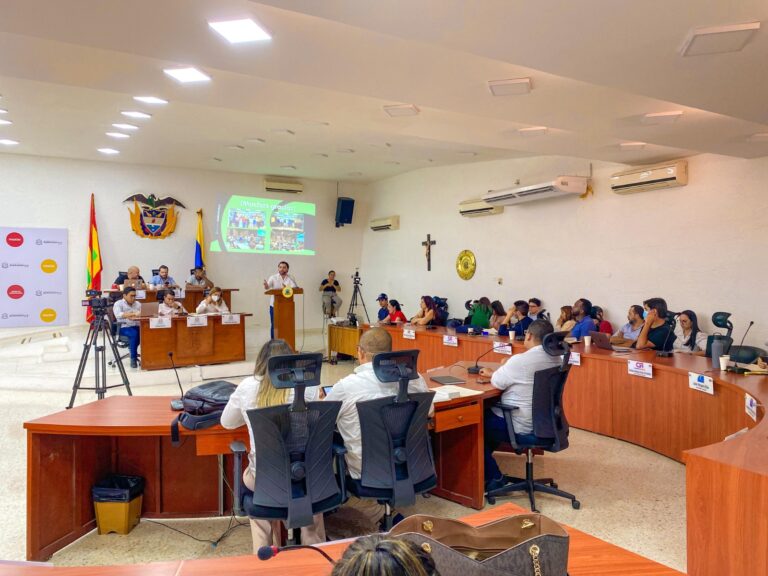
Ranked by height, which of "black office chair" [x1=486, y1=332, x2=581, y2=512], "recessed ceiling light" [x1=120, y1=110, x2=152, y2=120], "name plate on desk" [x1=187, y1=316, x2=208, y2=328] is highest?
"recessed ceiling light" [x1=120, y1=110, x2=152, y2=120]

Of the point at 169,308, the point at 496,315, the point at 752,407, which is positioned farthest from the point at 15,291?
the point at 752,407

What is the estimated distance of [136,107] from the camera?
6062 millimetres

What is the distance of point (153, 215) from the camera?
32.1 feet

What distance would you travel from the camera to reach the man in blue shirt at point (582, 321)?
5832 millimetres

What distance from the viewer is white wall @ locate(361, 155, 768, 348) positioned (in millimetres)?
5484

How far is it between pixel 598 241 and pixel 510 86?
411 centimetres

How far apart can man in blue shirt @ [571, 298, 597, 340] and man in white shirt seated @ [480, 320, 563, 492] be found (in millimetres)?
2528

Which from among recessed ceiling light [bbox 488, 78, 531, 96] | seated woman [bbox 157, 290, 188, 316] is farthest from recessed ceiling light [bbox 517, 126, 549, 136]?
seated woman [bbox 157, 290, 188, 316]

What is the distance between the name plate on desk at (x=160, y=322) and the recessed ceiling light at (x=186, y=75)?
3.91 m

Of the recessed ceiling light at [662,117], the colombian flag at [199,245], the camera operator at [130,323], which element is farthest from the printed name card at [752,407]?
the colombian flag at [199,245]

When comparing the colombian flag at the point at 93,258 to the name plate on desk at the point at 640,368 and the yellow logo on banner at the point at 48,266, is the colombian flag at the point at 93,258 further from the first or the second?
the name plate on desk at the point at 640,368

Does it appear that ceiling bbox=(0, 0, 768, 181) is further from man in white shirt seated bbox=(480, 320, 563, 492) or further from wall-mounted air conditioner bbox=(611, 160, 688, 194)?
man in white shirt seated bbox=(480, 320, 563, 492)

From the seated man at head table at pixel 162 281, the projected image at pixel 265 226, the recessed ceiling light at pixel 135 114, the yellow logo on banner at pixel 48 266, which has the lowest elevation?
the seated man at head table at pixel 162 281

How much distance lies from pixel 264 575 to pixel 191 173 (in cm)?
992
